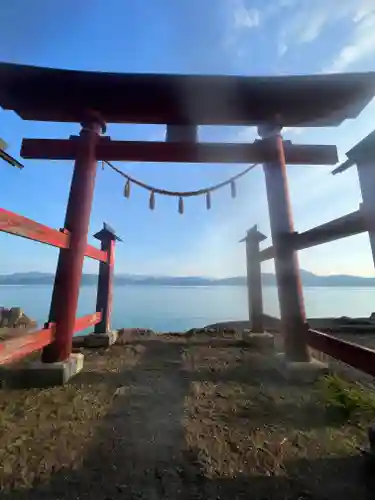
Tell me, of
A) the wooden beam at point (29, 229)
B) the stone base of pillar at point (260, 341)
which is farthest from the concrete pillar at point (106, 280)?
the stone base of pillar at point (260, 341)

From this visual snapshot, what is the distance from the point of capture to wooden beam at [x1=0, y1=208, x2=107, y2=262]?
7.11ft

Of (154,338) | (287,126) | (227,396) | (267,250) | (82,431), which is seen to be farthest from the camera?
(154,338)

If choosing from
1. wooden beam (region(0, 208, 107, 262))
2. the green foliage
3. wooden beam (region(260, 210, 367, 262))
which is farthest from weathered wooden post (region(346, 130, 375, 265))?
wooden beam (region(0, 208, 107, 262))

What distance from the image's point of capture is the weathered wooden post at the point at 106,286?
4766 millimetres

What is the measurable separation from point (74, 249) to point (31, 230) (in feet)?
2.90

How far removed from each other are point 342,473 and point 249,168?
424 centimetres

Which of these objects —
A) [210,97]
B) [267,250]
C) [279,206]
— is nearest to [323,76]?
[210,97]

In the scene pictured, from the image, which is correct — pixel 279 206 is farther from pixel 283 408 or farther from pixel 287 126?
pixel 283 408

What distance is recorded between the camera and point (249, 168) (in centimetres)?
468

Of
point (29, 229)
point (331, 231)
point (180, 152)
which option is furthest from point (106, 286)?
point (331, 231)

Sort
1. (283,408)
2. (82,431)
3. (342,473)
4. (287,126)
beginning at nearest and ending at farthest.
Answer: (342,473)
(82,431)
(283,408)
(287,126)

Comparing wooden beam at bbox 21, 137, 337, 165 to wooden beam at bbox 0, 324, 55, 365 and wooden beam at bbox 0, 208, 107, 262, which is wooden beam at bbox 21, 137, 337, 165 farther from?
wooden beam at bbox 0, 324, 55, 365

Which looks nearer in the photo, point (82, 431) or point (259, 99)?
point (82, 431)

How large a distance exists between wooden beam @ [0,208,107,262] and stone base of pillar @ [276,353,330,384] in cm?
307
